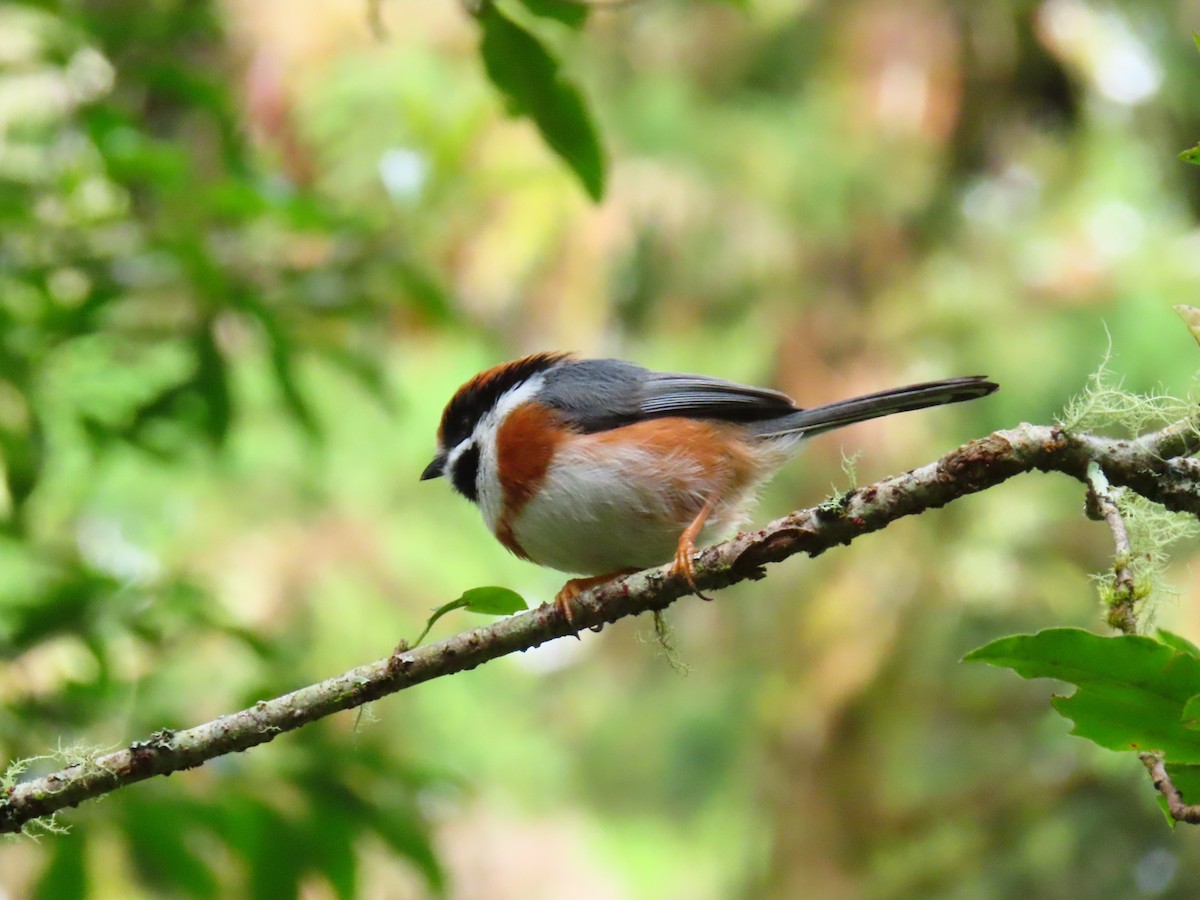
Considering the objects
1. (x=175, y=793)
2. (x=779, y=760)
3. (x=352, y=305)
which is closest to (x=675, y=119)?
(x=779, y=760)

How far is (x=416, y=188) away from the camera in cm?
564

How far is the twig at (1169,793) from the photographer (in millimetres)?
1530

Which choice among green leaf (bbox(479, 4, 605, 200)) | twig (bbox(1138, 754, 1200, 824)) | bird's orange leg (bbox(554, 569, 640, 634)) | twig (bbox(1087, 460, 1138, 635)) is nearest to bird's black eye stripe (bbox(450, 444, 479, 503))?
bird's orange leg (bbox(554, 569, 640, 634))

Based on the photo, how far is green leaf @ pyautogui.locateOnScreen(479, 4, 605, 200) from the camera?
237 cm

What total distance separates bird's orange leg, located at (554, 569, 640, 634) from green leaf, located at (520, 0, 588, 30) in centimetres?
116

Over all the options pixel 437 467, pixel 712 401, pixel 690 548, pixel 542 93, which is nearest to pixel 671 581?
pixel 690 548

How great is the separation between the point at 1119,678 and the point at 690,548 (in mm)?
1574

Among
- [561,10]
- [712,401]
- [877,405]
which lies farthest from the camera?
[712,401]

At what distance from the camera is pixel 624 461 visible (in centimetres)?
342

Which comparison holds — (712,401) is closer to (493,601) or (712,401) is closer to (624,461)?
(624,461)

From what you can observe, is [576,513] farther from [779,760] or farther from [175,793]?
[779,760]

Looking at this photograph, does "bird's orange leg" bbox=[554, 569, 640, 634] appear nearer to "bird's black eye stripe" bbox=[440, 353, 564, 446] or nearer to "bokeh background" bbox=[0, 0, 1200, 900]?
"bird's black eye stripe" bbox=[440, 353, 564, 446]

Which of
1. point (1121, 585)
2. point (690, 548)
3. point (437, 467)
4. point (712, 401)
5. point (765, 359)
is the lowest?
point (1121, 585)

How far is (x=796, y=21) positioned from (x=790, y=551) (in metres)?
8.98
